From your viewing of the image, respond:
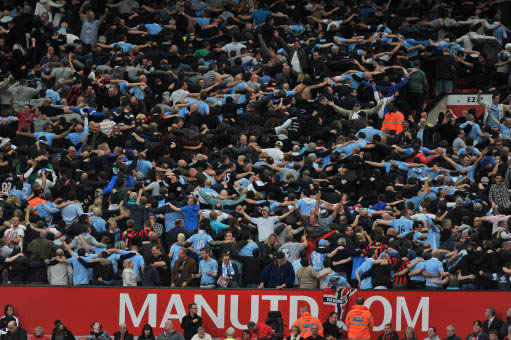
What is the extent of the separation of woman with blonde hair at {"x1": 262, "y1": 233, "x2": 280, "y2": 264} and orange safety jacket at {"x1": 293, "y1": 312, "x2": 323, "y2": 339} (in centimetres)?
187

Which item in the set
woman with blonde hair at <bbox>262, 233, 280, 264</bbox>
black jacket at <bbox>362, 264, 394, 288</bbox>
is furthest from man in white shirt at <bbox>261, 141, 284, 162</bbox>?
black jacket at <bbox>362, 264, 394, 288</bbox>

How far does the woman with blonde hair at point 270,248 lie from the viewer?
28.2 metres

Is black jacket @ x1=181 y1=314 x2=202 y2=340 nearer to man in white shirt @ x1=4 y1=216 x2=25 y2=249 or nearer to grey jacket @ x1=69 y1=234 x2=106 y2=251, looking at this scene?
grey jacket @ x1=69 y1=234 x2=106 y2=251

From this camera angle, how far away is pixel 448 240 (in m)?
28.5

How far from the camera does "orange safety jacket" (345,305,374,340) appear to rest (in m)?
26.8

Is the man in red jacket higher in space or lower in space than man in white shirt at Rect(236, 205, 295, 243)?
lower

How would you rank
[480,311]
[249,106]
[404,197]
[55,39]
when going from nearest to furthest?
[480,311]
[404,197]
[249,106]
[55,39]

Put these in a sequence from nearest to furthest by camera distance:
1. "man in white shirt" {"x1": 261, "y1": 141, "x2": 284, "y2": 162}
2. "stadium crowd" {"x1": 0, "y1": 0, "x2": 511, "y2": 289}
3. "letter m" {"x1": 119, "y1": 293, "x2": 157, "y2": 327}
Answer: "letter m" {"x1": 119, "y1": 293, "x2": 157, "y2": 327} → "stadium crowd" {"x1": 0, "y1": 0, "x2": 511, "y2": 289} → "man in white shirt" {"x1": 261, "y1": 141, "x2": 284, "y2": 162}

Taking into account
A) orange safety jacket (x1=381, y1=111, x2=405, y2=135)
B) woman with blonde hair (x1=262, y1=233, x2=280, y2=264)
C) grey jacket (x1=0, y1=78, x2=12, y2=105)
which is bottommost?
woman with blonde hair (x1=262, y1=233, x2=280, y2=264)

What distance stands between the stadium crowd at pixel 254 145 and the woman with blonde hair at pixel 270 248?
46mm

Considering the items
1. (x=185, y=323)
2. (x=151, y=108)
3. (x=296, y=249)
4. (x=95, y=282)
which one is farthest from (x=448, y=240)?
(x=151, y=108)

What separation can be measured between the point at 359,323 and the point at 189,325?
364 cm

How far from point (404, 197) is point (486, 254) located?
133 inches

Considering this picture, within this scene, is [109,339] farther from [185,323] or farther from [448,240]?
[448,240]
